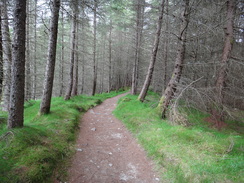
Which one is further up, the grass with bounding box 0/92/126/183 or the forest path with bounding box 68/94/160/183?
the grass with bounding box 0/92/126/183

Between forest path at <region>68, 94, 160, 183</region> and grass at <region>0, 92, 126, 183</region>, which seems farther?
forest path at <region>68, 94, 160, 183</region>

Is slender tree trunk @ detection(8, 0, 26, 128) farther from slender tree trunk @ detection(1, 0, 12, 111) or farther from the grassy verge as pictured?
the grassy verge

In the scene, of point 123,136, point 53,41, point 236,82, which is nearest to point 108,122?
point 123,136

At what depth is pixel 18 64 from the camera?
3266 mm

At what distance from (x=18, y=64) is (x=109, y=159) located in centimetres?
363

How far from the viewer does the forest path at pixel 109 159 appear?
10.5 feet

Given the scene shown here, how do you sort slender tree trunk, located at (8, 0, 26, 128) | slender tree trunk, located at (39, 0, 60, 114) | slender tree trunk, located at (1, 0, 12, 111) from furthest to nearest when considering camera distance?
slender tree trunk, located at (39, 0, 60, 114)
slender tree trunk, located at (1, 0, 12, 111)
slender tree trunk, located at (8, 0, 26, 128)

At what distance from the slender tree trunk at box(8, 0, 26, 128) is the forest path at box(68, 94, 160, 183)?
6.64 feet

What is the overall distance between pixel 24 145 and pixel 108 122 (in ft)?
14.3

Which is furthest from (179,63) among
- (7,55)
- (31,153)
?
(7,55)

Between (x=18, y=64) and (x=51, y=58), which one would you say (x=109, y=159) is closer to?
(x=18, y=64)

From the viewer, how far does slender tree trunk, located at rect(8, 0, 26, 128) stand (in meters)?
3.11

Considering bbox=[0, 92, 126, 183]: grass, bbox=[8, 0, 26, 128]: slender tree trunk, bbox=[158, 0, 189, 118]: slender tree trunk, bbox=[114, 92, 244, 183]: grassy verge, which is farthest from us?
bbox=[158, 0, 189, 118]: slender tree trunk

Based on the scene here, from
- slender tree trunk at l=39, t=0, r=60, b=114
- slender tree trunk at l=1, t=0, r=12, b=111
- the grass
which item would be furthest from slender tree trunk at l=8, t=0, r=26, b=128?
slender tree trunk at l=39, t=0, r=60, b=114
